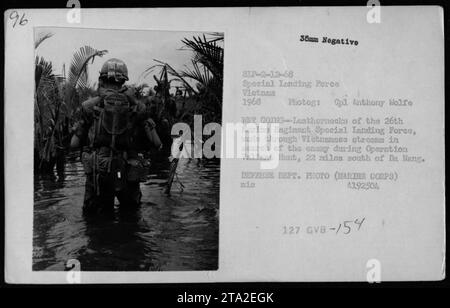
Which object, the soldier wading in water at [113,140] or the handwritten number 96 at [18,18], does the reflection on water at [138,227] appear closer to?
the soldier wading in water at [113,140]

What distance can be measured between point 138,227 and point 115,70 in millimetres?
379

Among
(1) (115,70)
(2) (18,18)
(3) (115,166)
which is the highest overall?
(2) (18,18)

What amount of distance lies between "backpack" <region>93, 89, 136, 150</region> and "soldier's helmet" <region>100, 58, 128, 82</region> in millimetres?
33

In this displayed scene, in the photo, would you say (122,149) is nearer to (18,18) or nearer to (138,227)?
(138,227)

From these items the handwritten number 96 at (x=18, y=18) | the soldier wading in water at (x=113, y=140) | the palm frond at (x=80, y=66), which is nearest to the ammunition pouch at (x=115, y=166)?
the soldier wading in water at (x=113, y=140)

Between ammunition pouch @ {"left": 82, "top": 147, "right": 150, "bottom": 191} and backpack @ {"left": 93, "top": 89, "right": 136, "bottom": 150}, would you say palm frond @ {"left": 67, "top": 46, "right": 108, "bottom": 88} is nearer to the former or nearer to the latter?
backpack @ {"left": 93, "top": 89, "right": 136, "bottom": 150}

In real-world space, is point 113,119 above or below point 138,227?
above

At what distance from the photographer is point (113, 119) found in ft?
4.17

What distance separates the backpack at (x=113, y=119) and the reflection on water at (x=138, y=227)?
0.09 metres

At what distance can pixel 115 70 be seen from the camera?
128cm

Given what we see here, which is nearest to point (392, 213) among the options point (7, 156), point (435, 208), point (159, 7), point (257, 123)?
point (435, 208)

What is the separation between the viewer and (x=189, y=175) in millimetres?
1288

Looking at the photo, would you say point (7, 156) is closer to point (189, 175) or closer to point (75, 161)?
point (75, 161)

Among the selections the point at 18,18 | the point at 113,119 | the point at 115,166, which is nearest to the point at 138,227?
the point at 115,166
